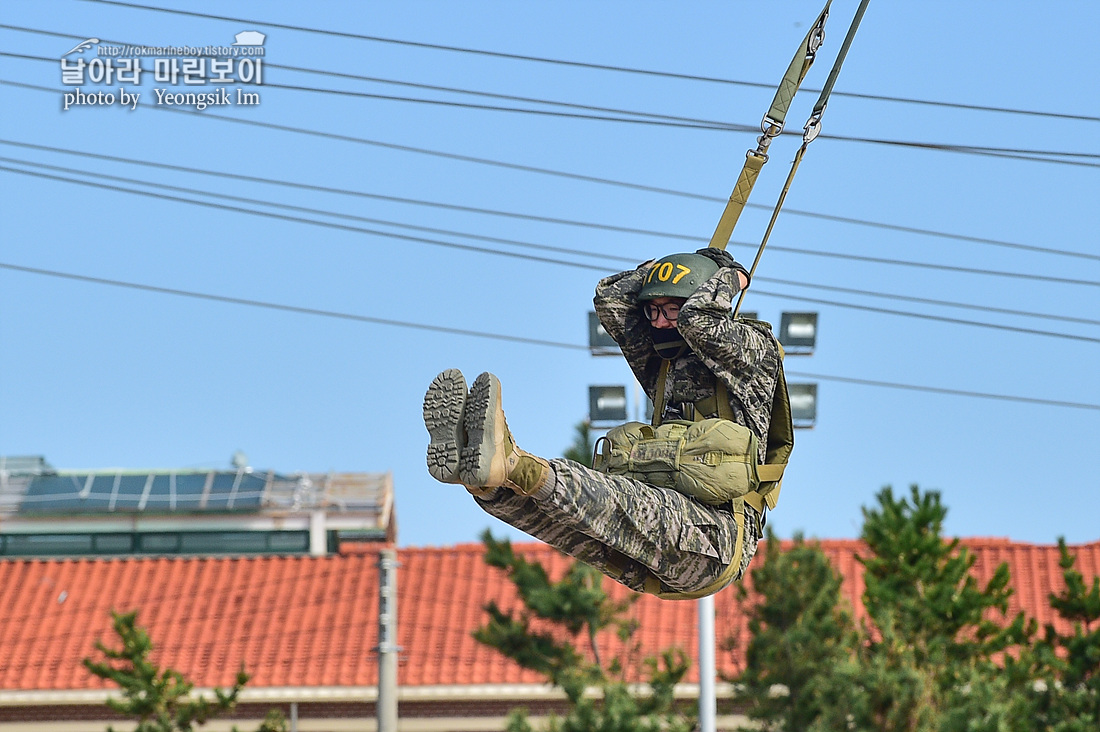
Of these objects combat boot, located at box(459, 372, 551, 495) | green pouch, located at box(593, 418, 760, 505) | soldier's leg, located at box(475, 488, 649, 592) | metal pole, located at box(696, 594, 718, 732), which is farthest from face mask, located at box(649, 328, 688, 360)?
metal pole, located at box(696, 594, 718, 732)

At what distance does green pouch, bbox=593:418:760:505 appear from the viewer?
9930 millimetres

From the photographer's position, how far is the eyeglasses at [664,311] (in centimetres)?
1027

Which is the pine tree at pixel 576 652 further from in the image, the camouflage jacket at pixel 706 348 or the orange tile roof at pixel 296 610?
the camouflage jacket at pixel 706 348

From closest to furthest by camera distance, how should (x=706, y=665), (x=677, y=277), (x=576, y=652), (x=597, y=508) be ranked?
(x=597, y=508) → (x=677, y=277) → (x=706, y=665) → (x=576, y=652)

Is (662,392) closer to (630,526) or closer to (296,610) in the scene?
(630,526)

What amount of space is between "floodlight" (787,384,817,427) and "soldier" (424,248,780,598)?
791cm

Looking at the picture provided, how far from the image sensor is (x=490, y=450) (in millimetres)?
Result: 8703

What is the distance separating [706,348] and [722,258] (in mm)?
740

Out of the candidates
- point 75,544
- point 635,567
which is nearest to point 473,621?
point 75,544

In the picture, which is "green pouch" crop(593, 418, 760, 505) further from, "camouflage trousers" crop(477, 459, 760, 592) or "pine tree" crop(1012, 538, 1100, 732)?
"pine tree" crop(1012, 538, 1100, 732)

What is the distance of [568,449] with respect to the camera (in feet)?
68.4

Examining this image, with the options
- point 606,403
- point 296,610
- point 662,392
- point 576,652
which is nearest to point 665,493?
point 662,392

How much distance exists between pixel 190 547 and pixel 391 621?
47.3ft

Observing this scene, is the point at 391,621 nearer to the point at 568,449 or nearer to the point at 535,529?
the point at 568,449
